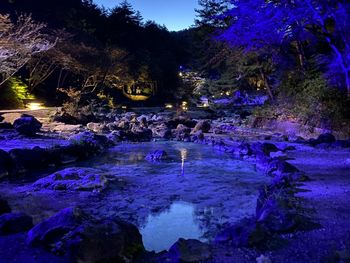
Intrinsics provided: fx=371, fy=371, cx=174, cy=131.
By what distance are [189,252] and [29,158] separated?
6.96 metres

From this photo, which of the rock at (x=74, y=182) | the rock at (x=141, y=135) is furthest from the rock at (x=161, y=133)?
the rock at (x=74, y=182)

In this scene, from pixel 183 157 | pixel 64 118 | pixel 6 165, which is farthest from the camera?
pixel 64 118

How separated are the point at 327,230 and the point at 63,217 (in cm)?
291

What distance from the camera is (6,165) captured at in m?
8.71

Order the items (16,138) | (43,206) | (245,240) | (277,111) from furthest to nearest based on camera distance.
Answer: (277,111), (16,138), (43,206), (245,240)

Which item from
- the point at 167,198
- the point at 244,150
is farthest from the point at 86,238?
the point at 244,150

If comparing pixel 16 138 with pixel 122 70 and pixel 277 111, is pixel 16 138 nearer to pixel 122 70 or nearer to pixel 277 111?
pixel 277 111

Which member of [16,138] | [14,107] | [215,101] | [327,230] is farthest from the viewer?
[215,101]

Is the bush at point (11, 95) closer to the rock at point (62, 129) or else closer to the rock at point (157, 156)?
the rock at point (62, 129)

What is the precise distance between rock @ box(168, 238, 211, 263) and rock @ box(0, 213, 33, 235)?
188 cm

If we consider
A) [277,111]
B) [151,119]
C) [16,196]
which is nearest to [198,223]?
[16,196]

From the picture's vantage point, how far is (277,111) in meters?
18.2

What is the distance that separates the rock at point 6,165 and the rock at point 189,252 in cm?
619

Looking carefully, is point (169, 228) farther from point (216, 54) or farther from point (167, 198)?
point (216, 54)
